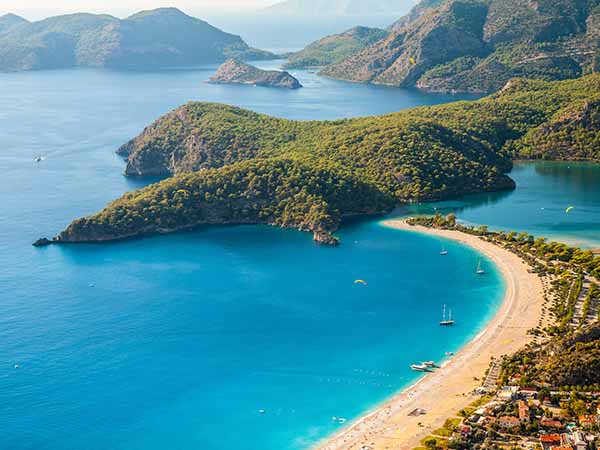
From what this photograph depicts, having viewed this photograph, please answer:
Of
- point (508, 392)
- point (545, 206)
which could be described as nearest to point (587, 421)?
point (508, 392)

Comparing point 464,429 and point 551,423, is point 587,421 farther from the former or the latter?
point 464,429

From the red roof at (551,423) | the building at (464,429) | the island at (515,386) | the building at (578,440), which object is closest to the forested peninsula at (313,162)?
the island at (515,386)

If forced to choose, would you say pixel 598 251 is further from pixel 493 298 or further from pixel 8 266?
pixel 8 266

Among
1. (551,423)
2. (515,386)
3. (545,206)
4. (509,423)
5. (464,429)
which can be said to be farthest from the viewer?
(545,206)

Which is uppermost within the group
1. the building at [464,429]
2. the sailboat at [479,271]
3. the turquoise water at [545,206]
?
the turquoise water at [545,206]

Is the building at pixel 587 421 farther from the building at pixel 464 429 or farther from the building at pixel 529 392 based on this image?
the building at pixel 464 429
